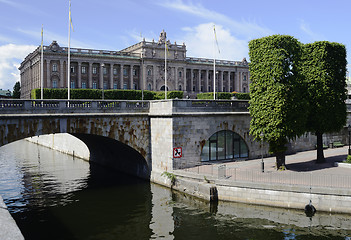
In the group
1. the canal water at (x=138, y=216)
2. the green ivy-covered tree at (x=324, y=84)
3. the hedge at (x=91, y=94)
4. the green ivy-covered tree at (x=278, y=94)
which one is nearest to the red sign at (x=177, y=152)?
the canal water at (x=138, y=216)

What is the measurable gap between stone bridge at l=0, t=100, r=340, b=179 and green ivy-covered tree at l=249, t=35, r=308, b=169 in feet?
17.1

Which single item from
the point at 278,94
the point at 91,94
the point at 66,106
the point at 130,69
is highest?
the point at 130,69

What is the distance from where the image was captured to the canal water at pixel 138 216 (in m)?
21.4

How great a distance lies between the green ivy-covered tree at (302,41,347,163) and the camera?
33.1 meters

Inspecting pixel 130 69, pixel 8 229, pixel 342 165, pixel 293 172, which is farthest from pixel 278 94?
pixel 130 69

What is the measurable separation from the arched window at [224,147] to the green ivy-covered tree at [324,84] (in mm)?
7450

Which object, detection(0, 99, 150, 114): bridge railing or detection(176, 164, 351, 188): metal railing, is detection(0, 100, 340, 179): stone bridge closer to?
detection(0, 99, 150, 114): bridge railing

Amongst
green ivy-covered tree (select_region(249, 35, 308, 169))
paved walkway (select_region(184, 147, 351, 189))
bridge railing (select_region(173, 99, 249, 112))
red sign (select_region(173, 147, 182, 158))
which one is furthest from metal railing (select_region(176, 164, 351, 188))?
bridge railing (select_region(173, 99, 249, 112))

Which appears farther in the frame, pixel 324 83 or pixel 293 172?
pixel 324 83

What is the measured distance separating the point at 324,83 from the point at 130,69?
77340 millimetres

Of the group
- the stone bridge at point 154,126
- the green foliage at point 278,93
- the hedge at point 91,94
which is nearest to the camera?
the green foliage at point 278,93

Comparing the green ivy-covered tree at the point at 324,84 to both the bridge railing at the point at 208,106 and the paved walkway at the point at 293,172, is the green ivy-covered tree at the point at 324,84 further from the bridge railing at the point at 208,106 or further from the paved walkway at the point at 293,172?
the bridge railing at the point at 208,106

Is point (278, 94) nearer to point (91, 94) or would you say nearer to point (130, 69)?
point (91, 94)

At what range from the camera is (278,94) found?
29875 mm
